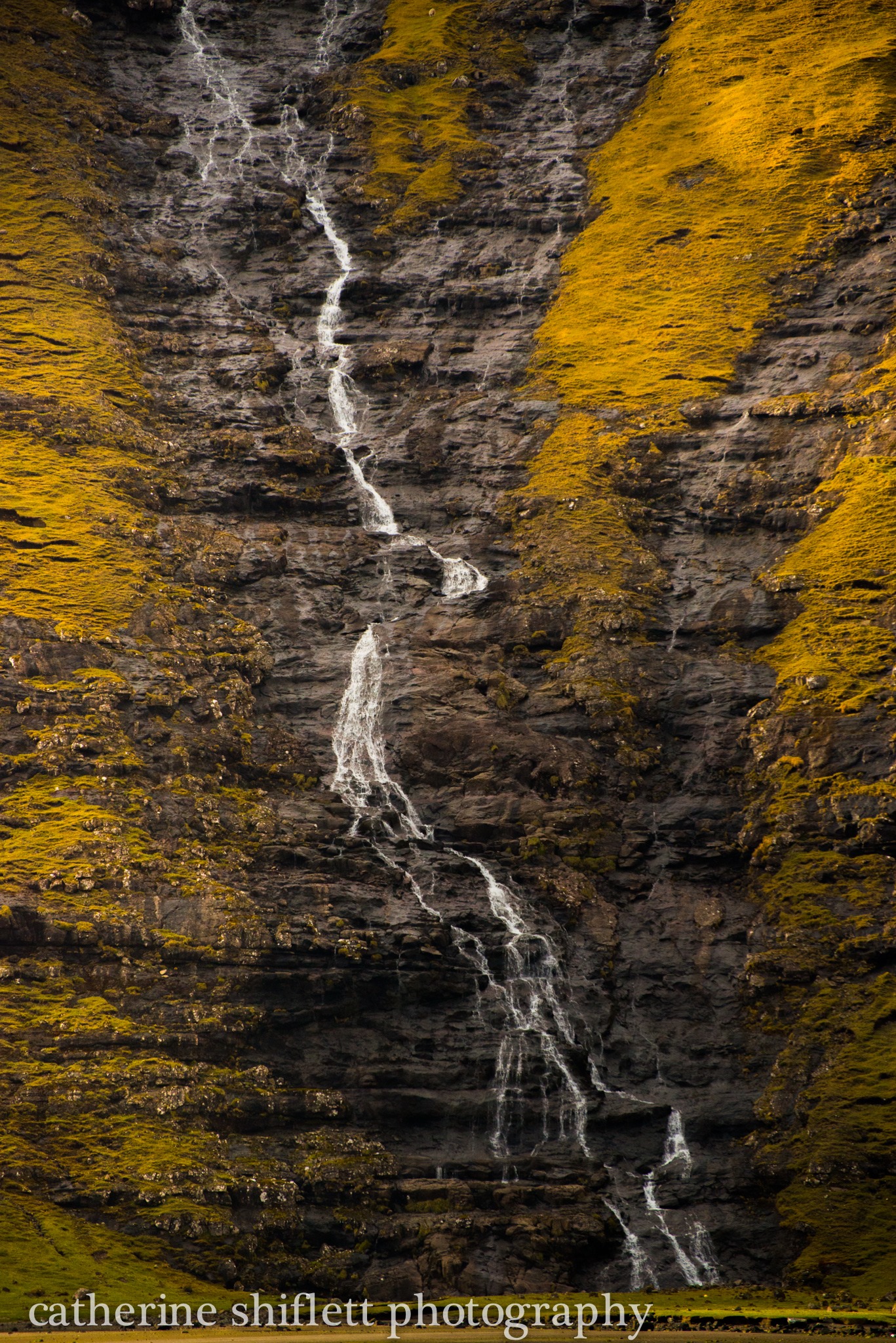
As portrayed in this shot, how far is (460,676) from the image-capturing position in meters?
54.0

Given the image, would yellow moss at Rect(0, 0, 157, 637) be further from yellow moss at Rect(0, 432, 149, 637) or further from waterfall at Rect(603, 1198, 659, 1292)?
waterfall at Rect(603, 1198, 659, 1292)

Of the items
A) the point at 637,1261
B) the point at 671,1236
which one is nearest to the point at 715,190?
the point at 671,1236

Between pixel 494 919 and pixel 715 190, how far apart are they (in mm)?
53435

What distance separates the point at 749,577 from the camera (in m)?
56.8

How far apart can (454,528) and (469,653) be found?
9.59 meters

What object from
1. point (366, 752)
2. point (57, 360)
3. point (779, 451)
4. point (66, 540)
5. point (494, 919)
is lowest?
point (494, 919)

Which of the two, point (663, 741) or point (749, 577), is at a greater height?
point (749, 577)

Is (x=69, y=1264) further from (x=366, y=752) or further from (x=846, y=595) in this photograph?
(x=846, y=595)

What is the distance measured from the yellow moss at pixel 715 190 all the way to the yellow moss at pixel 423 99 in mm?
10504

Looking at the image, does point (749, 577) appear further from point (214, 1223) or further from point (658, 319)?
point (214, 1223)

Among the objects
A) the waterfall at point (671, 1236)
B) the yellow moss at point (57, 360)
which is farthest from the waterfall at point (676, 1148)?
the yellow moss at point (57, 360)

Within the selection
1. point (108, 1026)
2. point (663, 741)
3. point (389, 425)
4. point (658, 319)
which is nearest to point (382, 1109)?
point (108, 1026)

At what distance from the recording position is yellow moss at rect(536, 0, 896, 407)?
69.8 metres

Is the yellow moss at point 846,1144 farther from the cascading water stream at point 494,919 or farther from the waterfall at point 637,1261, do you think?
the waterfall at point 637,1261
